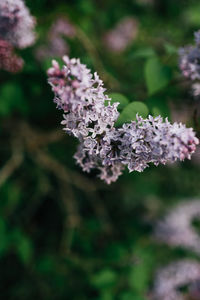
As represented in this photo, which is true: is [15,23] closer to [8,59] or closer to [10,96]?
[8,59]

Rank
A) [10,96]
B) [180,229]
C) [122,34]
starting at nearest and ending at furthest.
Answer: [10,96], [180,229], [122,34]

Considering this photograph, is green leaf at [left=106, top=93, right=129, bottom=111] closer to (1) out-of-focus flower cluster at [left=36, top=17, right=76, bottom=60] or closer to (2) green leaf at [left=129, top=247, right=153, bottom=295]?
(2) green leaf at [left=129, top=247, right=153, bottom=295]

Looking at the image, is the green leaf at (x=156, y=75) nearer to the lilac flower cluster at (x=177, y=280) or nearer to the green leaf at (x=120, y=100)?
the green leaf at (x=120, y=100)

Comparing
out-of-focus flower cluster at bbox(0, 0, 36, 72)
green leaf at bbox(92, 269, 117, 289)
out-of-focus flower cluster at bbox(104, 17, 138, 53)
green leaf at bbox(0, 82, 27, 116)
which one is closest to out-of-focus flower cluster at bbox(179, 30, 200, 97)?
out-of-focus flower cluster at bbox(0, 0, 36, 72)

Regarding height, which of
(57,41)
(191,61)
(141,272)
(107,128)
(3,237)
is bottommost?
(3,237)

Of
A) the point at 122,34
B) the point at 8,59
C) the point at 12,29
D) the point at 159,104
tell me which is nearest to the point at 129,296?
the point at 159,104

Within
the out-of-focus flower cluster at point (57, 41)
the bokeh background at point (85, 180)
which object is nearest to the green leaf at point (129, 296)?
the bokeh background at point (85, 180)
